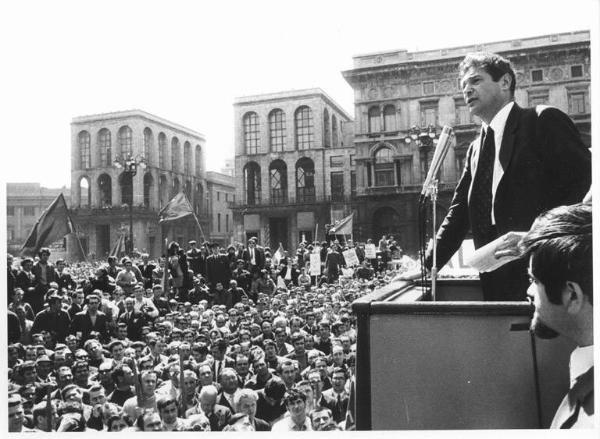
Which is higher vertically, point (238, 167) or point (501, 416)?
point (238, 167)

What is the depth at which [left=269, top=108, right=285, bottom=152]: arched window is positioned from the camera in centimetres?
2581

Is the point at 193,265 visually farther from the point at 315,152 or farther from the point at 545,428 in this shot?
the point at 315,152

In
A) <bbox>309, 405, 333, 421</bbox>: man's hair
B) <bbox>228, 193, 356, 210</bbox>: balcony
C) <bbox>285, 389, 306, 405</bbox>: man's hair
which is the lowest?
<bbox>309, 405, 333, 421</bbox>: man's hair

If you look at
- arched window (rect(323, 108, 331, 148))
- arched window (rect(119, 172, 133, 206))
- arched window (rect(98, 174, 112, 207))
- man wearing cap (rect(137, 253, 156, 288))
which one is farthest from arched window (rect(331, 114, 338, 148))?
man wearing cap (rect(137, 253, 156, 288))

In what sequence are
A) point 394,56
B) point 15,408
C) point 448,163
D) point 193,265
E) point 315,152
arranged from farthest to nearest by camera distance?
point 315,152
point 394,56
point 448,163
point 193,265
point 15,408

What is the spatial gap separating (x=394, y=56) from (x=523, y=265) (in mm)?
17905

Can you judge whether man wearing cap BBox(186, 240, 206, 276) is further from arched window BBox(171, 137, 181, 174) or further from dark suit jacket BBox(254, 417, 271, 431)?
dark suit jacket BBox(254, 417, 271, 431)

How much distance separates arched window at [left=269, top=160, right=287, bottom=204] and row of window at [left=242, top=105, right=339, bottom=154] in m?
0.81

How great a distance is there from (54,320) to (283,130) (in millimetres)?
21832

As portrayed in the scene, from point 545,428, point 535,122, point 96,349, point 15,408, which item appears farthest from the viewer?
point 96,349

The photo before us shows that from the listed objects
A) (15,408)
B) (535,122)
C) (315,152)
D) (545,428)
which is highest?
(315,152)

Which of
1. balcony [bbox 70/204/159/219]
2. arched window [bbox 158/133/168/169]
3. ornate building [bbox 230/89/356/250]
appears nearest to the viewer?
arched window [bbox 158/133/168/169]

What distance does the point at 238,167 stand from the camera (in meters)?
26.9

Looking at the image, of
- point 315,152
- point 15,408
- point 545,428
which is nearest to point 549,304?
point 545,428
